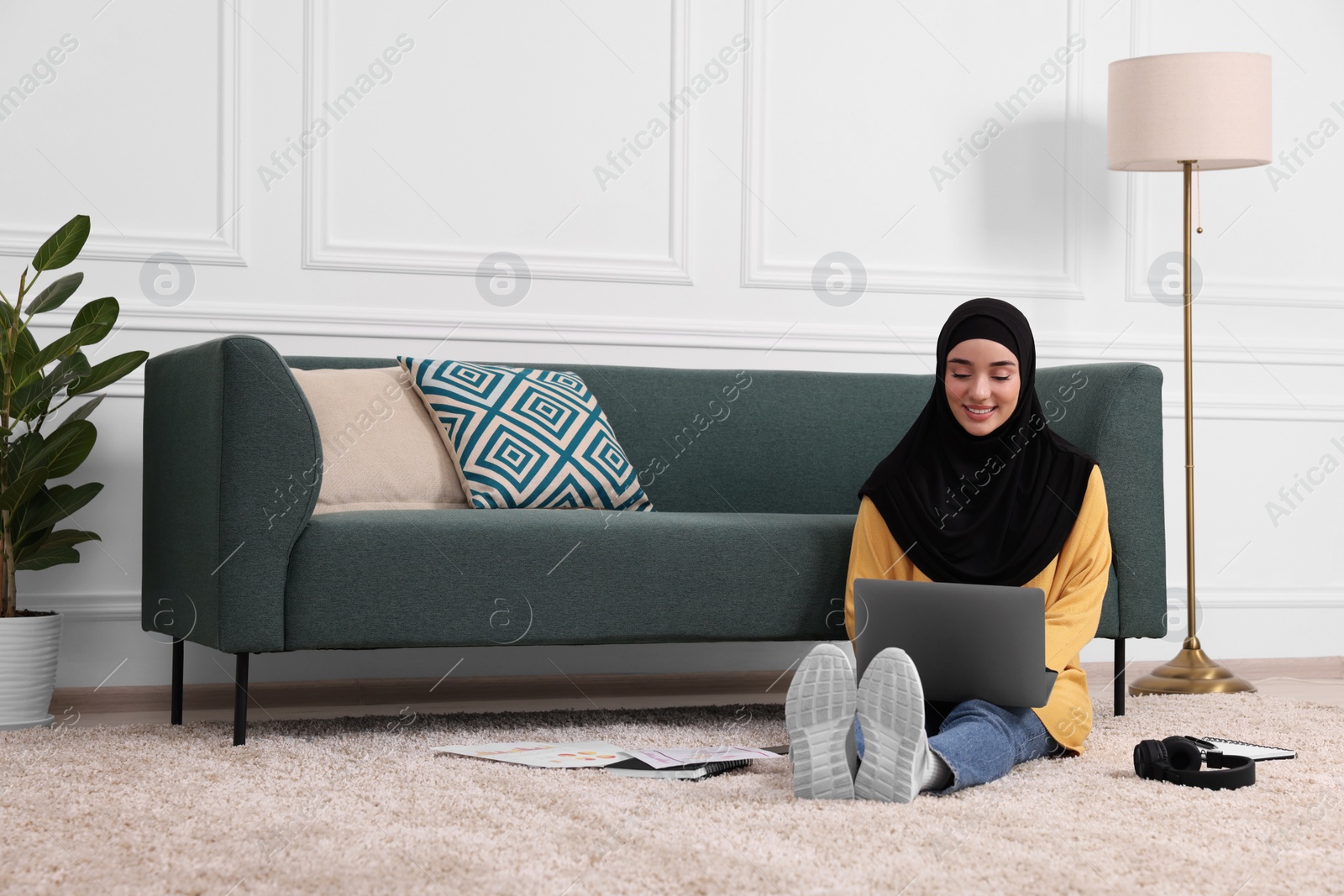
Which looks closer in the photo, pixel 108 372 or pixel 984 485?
pixel 984 485

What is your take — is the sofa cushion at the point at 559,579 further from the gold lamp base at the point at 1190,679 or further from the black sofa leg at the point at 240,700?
the gold lamp base at the point at 1190,679

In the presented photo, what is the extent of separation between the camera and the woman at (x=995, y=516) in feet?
6.07

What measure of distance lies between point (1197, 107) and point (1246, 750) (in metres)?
1.70

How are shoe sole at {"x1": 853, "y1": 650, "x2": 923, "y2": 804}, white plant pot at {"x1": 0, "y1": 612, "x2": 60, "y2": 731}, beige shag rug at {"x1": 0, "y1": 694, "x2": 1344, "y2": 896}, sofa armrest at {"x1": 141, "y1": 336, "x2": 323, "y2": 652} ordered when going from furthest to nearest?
1. white plant pot at {"x1": 0, "y1": 612, "x2": 60, "y2": 731}
2. sofa armrest at {"x1": 141, "y1": 336, "x2": 323, "y2": 652}
3. shoe sole at {"x1": 853, "y1": 650, "x2": 923, "y2": 804}
4. beige shag rug at {"x1": 0, "y1": 694, "x2": 1344, "y2": 896}

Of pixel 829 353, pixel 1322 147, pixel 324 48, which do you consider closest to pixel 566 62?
pixel 324 48

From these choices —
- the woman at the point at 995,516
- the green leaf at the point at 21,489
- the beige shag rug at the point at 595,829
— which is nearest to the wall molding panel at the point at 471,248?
the green leaf at the point at 21,489

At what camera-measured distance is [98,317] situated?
243 cm

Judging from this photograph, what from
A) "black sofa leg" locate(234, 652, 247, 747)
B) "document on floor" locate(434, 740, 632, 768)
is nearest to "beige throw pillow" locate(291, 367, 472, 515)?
"black sofa leg" locate(234, 652, 247, 747)

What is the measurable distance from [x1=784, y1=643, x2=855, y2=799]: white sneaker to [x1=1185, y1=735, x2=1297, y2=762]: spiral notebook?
63 centimetres

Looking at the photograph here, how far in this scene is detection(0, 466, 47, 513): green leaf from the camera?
2324 millimetres

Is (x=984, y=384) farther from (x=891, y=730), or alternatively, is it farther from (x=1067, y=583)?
A: (x=891, y=730)

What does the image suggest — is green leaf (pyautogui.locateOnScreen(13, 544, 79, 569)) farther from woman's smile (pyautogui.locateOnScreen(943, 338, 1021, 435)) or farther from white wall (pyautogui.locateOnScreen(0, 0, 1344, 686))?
woman's smile (pyautogui.locateOnScreen(943, 338, 1021, 435))

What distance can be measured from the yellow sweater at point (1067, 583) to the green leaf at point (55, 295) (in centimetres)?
162

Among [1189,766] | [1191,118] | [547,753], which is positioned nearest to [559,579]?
[547,753]
